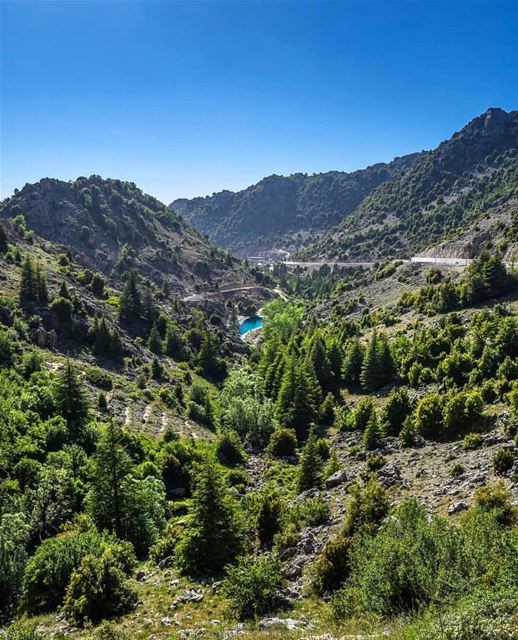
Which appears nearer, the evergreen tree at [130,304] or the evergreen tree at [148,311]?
the evergreen tree at [130,304]

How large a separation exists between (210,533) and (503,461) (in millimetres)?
19883

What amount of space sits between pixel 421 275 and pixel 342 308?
23.2 meters

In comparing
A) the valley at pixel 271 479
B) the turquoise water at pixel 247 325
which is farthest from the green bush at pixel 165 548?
the turquoise water at pixel 247 325

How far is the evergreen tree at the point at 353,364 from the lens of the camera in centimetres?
7556

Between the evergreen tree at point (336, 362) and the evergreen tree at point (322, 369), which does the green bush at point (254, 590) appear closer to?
the evergreen tree at point (322, 369)

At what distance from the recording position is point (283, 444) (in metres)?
61.0

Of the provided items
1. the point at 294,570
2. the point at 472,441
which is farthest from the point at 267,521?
the point at 472,441

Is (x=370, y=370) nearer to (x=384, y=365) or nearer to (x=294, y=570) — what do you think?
(x=384, y=365)

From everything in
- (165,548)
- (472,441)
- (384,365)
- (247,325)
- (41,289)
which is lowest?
(165,548)

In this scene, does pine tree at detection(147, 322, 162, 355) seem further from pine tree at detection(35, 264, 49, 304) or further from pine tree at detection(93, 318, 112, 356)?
pine tree at detection(35, 264, 49, 304)

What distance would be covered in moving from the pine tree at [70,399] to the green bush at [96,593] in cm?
3031

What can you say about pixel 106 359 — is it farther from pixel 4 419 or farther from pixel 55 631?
pixel 55 631

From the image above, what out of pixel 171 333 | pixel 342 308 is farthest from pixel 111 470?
pixel 342 308

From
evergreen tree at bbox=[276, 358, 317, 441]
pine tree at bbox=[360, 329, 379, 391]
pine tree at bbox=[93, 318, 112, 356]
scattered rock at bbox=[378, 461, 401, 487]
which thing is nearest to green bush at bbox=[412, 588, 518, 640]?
scattered rock at bbox=[378, 461, 401, 487]
